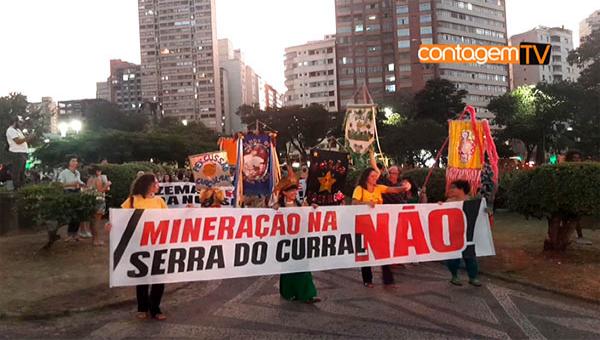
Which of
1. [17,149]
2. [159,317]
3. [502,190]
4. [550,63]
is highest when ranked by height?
[550,63]

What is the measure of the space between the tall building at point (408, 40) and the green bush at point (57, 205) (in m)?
105

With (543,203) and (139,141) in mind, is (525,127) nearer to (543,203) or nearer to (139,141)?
(139,141)

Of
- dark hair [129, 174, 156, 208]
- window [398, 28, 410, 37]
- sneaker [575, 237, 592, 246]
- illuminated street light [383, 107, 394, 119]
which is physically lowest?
sneaker [575, 237, 592, 246]

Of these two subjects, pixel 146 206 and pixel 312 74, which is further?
pixel 312 74

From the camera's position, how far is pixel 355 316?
5.99 m

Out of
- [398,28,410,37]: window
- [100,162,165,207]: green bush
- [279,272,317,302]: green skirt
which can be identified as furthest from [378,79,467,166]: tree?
[279,272,317,302]: green skirt

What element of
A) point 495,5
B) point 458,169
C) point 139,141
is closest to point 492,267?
point 458,169

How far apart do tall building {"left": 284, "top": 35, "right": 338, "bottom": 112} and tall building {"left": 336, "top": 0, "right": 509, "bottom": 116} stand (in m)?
5.68

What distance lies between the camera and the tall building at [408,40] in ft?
371

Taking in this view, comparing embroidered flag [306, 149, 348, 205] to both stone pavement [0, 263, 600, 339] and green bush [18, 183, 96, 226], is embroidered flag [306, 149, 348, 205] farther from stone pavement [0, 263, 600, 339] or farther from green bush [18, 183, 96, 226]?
green bush [18, 183, 96, 226]

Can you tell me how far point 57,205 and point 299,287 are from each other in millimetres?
5589

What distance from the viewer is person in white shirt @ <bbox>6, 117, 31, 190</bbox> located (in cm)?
1354

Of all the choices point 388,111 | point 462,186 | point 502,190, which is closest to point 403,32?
point 388,111

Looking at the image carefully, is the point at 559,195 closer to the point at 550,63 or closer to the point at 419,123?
the point at 419,123
